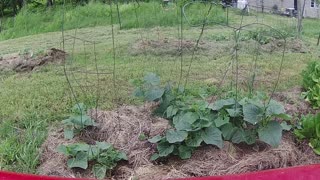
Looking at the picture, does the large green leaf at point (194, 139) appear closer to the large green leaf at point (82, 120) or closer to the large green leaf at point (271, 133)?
the large green leaf at point (271, 133)

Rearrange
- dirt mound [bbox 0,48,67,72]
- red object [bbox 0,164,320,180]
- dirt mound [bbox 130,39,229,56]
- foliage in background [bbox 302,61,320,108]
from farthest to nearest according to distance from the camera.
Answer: dirt mound [bbox 130,39,229,56] < dirt mound [bbox 0,48,67,72] < foliage in background [bbox 302,61,320,108] < red object [bbox 0,164,320,180]

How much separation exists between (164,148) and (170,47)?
3.37m

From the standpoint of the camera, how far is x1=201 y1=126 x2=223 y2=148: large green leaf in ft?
7.57

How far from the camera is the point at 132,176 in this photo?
226 centimetres

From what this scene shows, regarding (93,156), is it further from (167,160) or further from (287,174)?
(287,174)

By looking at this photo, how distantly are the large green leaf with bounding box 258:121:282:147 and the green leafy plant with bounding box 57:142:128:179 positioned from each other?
0.70 meters

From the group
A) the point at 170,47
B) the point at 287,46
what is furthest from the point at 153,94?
the point at 287,46

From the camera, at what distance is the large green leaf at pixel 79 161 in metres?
2.26

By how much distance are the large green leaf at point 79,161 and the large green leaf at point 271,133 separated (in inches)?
34.3

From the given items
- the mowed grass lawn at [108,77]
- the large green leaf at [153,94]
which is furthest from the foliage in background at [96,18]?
the large green leaf at [153,94]

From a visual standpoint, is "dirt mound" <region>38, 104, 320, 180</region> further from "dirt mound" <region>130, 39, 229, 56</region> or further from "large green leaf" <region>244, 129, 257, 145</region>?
"dirt mound" <region>130, 39, 229, 56</region>

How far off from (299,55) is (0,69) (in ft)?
11.2

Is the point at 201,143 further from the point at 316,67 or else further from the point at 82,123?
the point at 316,67

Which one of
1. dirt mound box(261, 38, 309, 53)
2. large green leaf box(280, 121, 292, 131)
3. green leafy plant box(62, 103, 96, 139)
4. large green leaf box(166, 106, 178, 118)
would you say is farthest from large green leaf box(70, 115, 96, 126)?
dirt mound box(261, 38, 309, 53)
